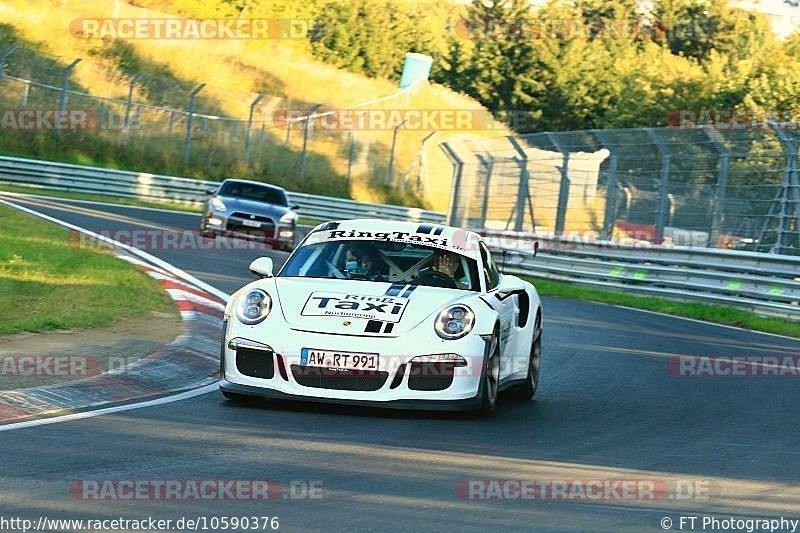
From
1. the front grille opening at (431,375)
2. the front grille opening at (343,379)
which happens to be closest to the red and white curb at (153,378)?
the front grille opening at (343,379)

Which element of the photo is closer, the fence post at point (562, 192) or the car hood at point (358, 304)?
the car hood at point (358, 304)

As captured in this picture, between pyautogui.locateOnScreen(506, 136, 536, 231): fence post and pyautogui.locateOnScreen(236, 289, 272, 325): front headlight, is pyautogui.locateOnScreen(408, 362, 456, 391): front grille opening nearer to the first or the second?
pyautogui.locateOnScreen(236, 289, 272, 325): front headlight

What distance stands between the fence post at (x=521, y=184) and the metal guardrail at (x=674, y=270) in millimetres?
947

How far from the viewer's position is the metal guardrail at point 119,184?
35969mm

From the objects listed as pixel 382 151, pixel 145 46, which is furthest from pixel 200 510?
pixel 145 46

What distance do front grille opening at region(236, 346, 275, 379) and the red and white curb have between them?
73 cm

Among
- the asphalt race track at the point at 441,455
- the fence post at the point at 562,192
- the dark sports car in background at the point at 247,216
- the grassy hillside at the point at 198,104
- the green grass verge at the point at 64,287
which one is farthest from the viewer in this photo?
the grassy hillside at the point at 198,104

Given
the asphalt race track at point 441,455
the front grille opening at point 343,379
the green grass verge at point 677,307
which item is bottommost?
the green grass verge at point 677,307

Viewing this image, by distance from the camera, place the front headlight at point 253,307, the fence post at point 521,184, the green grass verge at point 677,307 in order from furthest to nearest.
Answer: the fence post at point 521,184
the green grass verge at point 677,307
the front headlight at point 253,307

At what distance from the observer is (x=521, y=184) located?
27.3 m

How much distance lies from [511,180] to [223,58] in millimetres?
32062

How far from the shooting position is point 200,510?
18.2 feet

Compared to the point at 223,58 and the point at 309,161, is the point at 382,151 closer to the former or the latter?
the point at 309,161

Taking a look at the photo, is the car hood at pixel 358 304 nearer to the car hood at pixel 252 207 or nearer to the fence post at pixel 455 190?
the car hood at pixel 252 207
